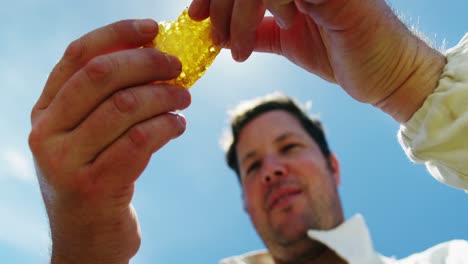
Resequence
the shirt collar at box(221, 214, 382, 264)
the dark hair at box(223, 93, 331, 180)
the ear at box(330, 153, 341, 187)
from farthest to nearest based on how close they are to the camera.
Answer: the dark hair at box(223, 93, 331, 180) < the ear at box(330, 153, 341, 187) < the shirt collar at box(221, 214, 382, 264)

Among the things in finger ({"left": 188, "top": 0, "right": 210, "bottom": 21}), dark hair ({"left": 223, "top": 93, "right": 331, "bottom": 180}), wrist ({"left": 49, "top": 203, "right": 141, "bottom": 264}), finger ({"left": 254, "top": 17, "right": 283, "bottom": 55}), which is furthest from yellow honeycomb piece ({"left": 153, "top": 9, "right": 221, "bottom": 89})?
dark hair ({"left": 223, "top": 93, "right": 331, "bottom": 180})

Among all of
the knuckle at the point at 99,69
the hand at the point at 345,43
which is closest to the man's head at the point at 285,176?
the hand at the point at 345,43

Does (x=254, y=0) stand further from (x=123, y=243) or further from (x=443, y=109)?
(x=123, y=243)

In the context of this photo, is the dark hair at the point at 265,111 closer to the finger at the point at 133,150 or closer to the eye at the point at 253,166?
the eye at the point at 253,166

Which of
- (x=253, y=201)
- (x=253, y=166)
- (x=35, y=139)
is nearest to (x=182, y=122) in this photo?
(x=35, y=139)

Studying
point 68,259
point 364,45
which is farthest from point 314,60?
point 68,259

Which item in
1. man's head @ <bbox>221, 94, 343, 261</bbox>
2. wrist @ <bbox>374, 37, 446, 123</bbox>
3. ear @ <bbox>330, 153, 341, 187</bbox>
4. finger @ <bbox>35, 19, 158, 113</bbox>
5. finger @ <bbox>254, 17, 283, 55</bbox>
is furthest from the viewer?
ear @ <bbox>330, 153, 341, 187</bbox>

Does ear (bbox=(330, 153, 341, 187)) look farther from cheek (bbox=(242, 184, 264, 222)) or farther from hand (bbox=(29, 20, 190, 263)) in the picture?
hand (bbox=(29, 20, 190, 263))
